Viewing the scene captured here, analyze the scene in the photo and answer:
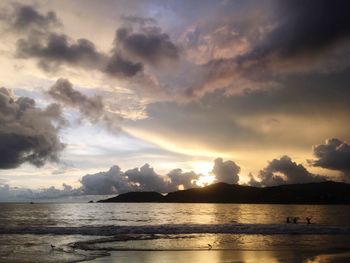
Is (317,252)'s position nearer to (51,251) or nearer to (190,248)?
(190,248)

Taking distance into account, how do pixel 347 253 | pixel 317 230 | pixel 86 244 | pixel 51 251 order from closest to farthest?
pixel 347 253, pixel 51 251, pixel 86 244, pixel 317 230

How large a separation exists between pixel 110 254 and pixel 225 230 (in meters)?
24.3

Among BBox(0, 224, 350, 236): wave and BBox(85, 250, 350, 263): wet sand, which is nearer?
BBox(85, 250, 350, 263): wet sand

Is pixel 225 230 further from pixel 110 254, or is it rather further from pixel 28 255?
pixel 28 255

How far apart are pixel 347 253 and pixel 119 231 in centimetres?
2903

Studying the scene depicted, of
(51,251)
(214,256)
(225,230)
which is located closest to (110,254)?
(51,251)

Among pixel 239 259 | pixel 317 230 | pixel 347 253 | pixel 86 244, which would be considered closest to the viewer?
pixel 239 259

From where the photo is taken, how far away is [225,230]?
50281 millimetres

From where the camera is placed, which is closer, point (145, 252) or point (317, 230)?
point (145, 252)

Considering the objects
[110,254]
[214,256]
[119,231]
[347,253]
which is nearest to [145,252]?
[110,254]

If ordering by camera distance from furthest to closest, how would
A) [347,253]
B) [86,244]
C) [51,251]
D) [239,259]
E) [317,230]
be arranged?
1. [317,230]
2. [86,244]
3. [51,251]
4. [347,253]
5. [239,259]

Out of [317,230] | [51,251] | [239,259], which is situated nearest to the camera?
[239,259]

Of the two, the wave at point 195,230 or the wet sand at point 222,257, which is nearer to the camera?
the wet sand at point 222,257

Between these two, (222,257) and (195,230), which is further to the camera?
(195,230)
